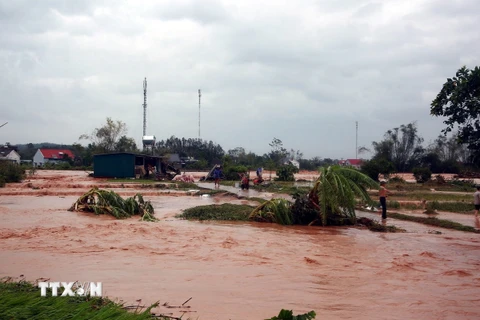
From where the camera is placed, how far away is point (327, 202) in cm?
Answer: 1523

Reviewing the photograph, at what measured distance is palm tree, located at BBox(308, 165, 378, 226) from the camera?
14.9m

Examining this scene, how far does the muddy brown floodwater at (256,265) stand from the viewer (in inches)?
261

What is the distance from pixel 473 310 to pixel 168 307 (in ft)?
15.1

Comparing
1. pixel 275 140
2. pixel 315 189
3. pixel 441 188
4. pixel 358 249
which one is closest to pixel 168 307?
pixel 358 249

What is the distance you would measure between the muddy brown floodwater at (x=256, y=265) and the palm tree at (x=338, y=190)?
0.75 metres

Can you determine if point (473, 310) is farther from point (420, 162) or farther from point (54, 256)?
point (420, 162)

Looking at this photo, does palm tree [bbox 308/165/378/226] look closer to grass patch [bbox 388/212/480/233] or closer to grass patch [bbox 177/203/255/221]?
grass patch [bbox 177/203/255/221]

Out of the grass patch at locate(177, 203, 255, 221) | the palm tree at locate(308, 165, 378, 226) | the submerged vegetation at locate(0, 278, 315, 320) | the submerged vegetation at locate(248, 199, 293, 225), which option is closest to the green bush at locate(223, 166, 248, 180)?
the grass patch at locate(177, 203, 255, 221)

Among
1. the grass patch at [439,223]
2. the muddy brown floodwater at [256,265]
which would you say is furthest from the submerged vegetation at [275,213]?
the grass patch at [439,223]

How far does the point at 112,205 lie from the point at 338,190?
8.46 meters

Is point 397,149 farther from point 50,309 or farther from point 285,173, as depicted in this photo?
point 50,309

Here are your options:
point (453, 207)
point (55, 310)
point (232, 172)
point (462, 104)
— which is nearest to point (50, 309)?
point (55, 310)

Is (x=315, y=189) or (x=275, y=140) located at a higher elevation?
(x=275, y=140)

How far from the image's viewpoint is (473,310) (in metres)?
6.84
